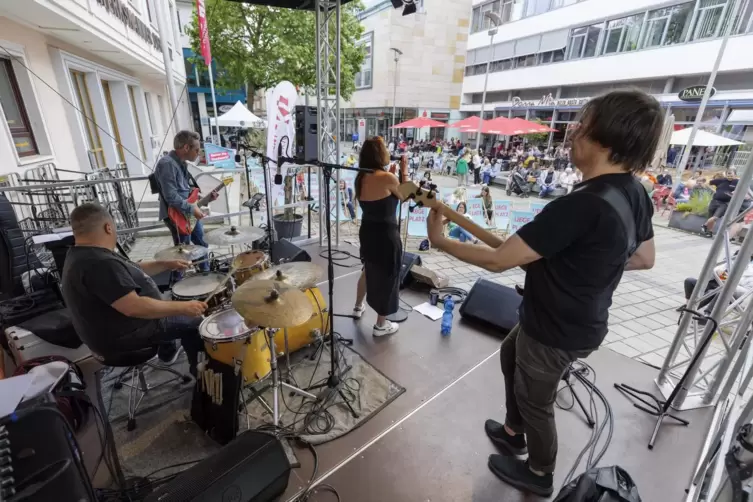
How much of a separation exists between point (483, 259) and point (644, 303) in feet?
16.9

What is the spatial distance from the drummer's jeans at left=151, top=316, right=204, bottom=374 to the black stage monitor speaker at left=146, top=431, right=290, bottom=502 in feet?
3.27

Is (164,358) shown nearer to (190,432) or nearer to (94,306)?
(190,432)

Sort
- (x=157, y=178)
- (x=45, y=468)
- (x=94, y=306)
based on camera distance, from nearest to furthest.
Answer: (x=45, y=468)
(x=94, y=306)
(x=157, y=178)

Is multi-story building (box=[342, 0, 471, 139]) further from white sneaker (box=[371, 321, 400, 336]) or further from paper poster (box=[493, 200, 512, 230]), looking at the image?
white sneaker (box=[371, 321, 400, 336])

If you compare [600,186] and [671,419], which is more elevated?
[600,186]

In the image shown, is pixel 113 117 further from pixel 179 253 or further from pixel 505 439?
pixel 505 439

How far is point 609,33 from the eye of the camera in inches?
720

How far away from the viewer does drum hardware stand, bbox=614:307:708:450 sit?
2.44 metres

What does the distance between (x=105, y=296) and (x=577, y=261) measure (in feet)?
8.57

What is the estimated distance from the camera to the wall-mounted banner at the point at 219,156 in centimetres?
1072

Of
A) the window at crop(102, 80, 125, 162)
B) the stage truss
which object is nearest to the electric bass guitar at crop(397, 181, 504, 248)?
the stage truss

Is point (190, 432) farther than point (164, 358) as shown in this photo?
No

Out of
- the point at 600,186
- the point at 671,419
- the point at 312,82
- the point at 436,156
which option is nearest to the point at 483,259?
the point at 600,186

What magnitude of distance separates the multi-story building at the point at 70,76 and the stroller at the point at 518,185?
36.8 feet
